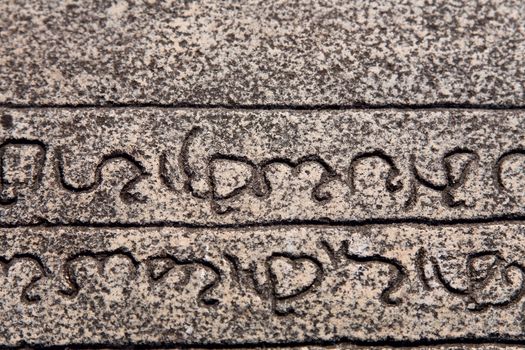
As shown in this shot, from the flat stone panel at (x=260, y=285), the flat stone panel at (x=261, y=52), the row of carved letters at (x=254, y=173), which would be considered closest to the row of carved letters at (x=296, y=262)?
the flat stone panel at (x=260, y=285)

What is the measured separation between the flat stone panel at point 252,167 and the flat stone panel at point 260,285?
0.04 m

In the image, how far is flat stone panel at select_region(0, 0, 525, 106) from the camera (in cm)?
155

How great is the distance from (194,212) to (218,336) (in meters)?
0.28

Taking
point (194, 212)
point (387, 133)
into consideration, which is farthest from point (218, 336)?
point (387, 133)

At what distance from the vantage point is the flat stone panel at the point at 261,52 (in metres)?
1.55

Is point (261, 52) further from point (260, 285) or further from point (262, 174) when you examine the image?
point (260, 285)

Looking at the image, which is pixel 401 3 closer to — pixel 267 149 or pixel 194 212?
pixel 267 149

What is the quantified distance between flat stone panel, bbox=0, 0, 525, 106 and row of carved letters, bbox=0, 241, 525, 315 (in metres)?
0.35

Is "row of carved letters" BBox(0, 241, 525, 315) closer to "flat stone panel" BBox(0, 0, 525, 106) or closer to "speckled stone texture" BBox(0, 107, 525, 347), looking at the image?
"speckled stone texture" BBox(0, 107, 525, 347)

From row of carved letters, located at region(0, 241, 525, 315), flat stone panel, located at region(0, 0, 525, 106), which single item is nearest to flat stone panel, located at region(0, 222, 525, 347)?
row of carved letters, located at region(0, 241, 525, 315)

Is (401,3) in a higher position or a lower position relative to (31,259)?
higher

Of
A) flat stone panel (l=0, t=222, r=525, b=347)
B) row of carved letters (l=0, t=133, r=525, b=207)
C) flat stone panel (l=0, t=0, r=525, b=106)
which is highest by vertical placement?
flat stone panel (l=0, t=0, r=525, b=106)

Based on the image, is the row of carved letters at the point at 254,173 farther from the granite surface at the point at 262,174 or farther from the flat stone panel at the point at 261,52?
the flat stone panel at the point at 261,52

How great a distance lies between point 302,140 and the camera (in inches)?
60.7
